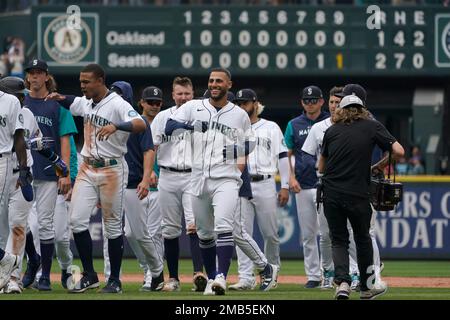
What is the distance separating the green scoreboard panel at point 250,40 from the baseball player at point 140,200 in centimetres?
1025

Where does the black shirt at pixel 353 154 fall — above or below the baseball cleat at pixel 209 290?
above

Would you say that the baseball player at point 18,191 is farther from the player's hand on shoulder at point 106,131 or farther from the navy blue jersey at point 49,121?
the player's hand on shoulder at point 106,131

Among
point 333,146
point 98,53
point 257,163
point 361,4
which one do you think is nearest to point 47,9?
point 98,53

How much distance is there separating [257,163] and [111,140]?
2.51 metres

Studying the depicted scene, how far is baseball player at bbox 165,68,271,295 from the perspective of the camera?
1135cm

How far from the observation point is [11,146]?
11.3 metres

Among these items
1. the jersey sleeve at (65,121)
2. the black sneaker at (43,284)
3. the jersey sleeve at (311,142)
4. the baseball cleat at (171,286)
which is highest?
the jersey sleeve at (65,121)

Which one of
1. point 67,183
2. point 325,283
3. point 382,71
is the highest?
point 382,71

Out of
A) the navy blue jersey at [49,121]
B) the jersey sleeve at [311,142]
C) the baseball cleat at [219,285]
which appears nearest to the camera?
the baseball cleat at [219,285]

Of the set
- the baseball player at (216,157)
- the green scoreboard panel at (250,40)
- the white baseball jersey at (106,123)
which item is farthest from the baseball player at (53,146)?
the green scoreboard panel at (250,40)

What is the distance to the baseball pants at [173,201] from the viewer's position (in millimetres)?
12812

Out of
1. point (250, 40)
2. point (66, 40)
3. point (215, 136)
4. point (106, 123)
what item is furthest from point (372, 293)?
point (66, 40)
